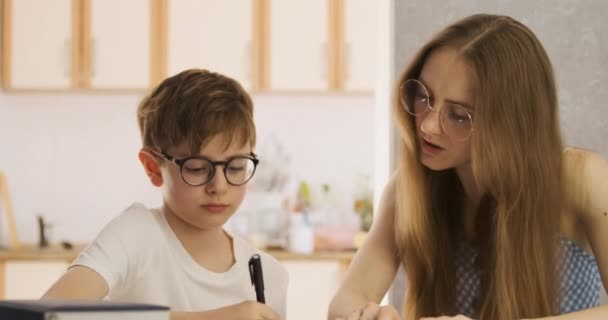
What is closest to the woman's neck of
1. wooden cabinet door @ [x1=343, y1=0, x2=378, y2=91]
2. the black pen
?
the black pen

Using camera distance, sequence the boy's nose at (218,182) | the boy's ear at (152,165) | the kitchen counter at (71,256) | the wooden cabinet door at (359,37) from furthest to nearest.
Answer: the wooden cabinet door at (359,37)
the kitchen counter at (71,256)
the boy's ear at (152,165)
the boy's nose at (218,182)

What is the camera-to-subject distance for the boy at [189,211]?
1.63m

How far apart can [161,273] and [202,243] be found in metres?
0.10

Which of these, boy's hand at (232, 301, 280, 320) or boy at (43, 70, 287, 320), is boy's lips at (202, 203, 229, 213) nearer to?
boy at (43, 70, 287, 320)

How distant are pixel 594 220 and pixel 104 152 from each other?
410 centimetres

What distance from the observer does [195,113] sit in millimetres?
1678

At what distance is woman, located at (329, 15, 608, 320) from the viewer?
165cm

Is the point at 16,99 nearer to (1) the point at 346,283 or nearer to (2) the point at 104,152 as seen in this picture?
(2) the point at 104,152

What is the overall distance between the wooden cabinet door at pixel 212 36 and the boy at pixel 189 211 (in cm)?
341

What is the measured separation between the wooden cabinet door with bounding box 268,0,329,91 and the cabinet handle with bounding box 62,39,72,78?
1052 mm

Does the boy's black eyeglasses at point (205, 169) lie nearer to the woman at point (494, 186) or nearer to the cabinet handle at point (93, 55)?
the woman at point (494, 186)

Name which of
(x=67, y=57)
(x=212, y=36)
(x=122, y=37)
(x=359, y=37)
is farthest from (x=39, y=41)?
(x=359, y=37)

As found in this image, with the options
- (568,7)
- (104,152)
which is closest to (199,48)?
(104,152)

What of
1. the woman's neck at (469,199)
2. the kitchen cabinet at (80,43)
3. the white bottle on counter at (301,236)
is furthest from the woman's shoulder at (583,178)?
the kitchen cabinet at (80,43)
